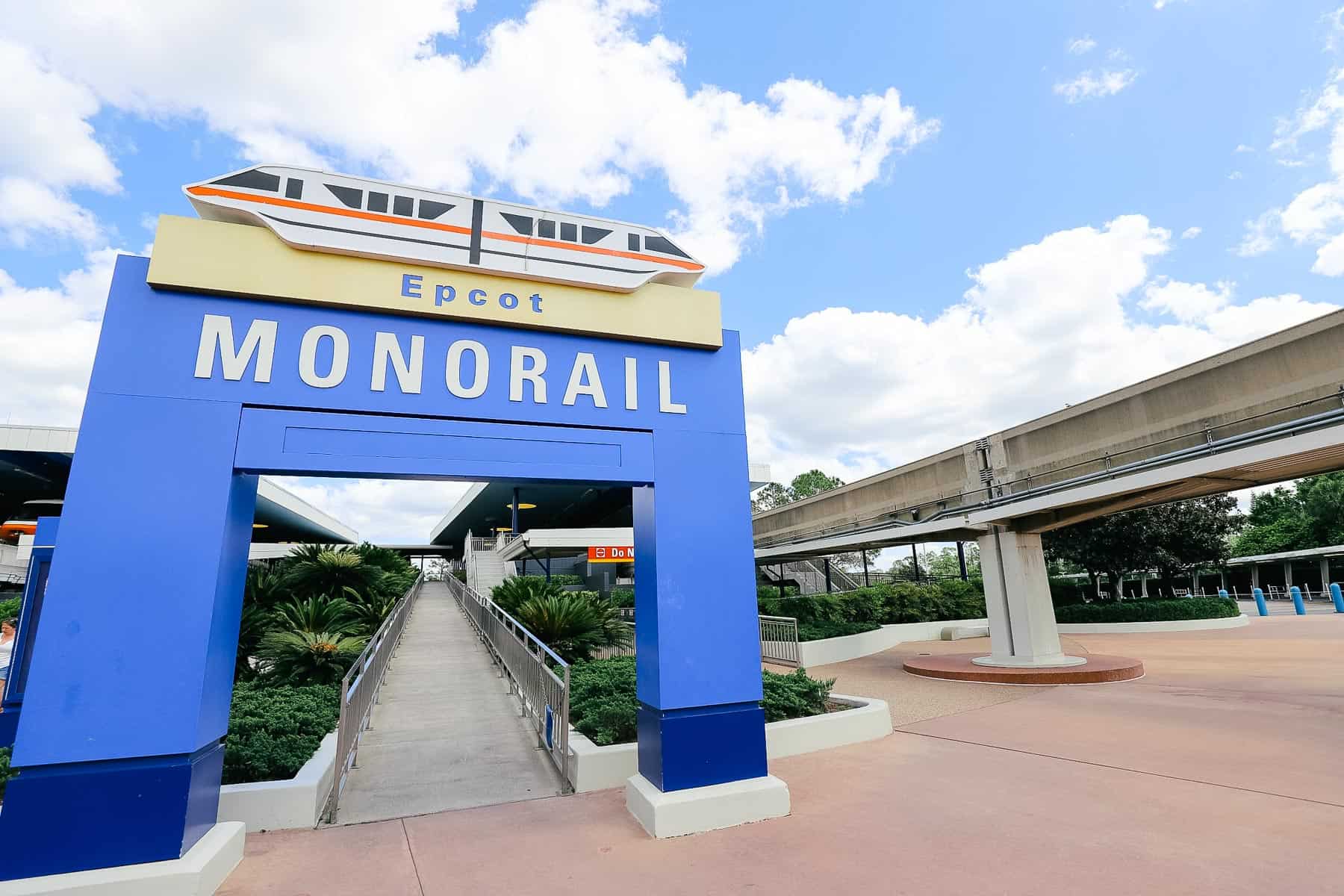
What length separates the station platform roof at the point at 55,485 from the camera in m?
23.5

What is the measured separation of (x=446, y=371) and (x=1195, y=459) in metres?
10.4

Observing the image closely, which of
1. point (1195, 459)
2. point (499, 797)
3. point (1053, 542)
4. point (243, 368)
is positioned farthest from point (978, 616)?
point (243, 368)

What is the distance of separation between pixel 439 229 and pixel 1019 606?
1327 cm

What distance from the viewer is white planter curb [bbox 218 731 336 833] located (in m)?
4.89

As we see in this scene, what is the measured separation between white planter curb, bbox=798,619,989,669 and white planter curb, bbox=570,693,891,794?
280 inches

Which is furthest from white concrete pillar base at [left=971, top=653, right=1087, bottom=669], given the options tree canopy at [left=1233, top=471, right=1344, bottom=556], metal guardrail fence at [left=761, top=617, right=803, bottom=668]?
tree canopy at [left=1233, top=471, right=1344, bottom=556]

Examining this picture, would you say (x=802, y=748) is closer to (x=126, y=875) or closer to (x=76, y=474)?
(x=126, y=875)

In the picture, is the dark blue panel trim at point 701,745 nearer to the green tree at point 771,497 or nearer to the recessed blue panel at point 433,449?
the recessed blue panel at point 433,449

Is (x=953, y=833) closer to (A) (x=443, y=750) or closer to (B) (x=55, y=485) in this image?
(A) (x=443, y=750)

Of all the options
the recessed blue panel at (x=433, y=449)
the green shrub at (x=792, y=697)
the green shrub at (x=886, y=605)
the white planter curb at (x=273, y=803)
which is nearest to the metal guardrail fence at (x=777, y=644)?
the green shrub at (x=886, y=605)

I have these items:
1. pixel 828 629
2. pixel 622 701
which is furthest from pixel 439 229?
pixel 828 629

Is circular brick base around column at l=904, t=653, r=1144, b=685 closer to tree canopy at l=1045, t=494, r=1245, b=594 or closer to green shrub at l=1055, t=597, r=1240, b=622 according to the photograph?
green shrub at l=1055, t=597, r=1240, b=622

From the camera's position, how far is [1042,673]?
12.0 meters

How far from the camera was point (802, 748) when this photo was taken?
23.4 ft
